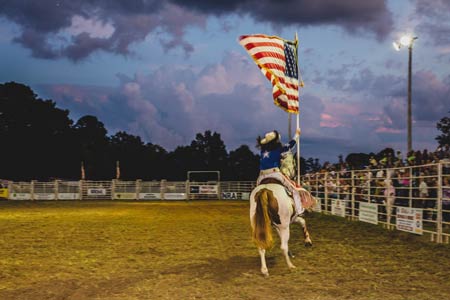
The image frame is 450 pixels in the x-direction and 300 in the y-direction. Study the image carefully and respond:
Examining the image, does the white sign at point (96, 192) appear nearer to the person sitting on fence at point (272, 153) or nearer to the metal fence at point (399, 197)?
the metal fence at point (399, 197)

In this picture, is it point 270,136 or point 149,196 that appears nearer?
point 270,136

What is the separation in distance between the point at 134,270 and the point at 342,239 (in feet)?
20.5

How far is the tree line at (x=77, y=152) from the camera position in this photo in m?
59.4

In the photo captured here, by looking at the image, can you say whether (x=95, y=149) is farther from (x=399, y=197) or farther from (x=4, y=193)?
(x=399, y=197)

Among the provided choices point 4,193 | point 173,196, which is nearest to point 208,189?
point 173,196

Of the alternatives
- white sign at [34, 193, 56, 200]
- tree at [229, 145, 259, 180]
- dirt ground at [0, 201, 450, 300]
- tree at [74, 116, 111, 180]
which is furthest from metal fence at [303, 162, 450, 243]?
tree at [74, 116, 111, 180]

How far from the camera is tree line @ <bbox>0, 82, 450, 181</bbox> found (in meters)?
59.4

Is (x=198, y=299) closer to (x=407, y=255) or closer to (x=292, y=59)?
(x=407, y=255)

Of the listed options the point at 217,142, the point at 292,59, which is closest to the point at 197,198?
the point at 292,59

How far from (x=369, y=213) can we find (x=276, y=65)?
6.98 meters

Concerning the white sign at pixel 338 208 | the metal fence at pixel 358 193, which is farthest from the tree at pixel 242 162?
the white sign at pixel 338 208

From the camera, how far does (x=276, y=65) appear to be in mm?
12438

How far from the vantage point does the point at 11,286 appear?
278 inches

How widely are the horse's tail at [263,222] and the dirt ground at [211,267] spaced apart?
53 cm
